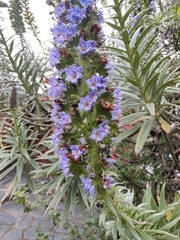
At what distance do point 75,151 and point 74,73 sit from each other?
8.6 inches

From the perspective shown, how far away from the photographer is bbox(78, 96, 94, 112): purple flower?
2.76ft

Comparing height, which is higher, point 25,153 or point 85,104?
point 85,104

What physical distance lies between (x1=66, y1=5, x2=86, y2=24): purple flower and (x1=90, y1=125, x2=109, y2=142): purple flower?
305mm

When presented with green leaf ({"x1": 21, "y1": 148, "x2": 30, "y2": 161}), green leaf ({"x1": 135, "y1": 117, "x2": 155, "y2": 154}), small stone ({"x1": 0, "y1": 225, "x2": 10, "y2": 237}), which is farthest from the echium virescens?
small stone ({"x1": 0, "y1": 225, "x2": 10, "y2": 237})

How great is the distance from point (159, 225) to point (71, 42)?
28.5 inches

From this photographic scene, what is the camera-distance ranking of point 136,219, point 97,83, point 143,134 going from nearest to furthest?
1. point 97,83
2. point 136,219
3. point 143,134

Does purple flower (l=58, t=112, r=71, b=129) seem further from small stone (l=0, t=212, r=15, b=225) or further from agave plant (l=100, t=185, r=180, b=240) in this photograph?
small stone (l=0, t=212, r=15, b=225)

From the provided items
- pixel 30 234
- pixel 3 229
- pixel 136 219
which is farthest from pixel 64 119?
pixel 3 229

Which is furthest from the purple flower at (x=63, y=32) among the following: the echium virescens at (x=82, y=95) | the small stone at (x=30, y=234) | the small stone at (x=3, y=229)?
the small stone at (x=3, y=229)

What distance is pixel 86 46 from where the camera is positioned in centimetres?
85

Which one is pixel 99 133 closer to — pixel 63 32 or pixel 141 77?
pixel 63 32

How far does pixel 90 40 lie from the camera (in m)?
0.85

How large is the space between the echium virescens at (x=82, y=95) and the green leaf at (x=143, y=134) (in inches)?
7.7

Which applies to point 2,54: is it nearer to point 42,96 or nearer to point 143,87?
point 42,96
